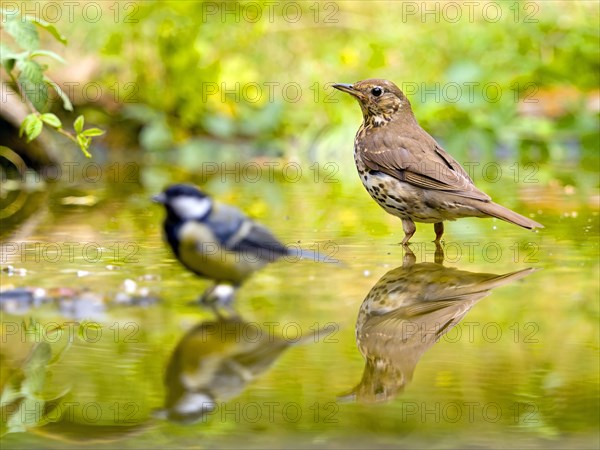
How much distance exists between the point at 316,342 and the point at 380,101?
2.51m

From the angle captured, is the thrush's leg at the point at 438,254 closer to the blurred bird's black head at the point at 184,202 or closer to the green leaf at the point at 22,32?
the blurred bird's black head at the point at 184,202

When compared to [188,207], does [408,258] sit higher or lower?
lower

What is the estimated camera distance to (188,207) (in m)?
3.55

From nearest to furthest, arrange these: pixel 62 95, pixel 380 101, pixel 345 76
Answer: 1. pixel 62 95
2. pixel 380 101
3. pixel 345 76

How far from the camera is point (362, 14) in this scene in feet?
41.5

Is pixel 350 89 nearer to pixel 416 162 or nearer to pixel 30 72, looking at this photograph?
pixel 416 162

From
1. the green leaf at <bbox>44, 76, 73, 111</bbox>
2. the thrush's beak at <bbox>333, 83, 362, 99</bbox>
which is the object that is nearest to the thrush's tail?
the thrush's beak at <bbox>333, 83, 362, 99</bbox>

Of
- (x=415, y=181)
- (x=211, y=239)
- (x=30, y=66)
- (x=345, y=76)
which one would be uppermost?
→ (x=345, y=76)

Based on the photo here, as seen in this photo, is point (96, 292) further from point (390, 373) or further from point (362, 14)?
point (362, 14)

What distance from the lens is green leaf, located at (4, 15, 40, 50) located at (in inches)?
172

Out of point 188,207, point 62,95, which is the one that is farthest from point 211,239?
point 62,95

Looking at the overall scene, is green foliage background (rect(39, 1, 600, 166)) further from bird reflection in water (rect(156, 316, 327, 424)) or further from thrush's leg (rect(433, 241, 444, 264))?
bird reflection in water (rect(156, 316, 327, 424))

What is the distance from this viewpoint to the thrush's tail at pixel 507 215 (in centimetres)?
449

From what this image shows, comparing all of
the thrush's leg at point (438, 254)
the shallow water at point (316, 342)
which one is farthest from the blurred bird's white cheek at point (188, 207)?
the thrush's leg at point (438, 254)
